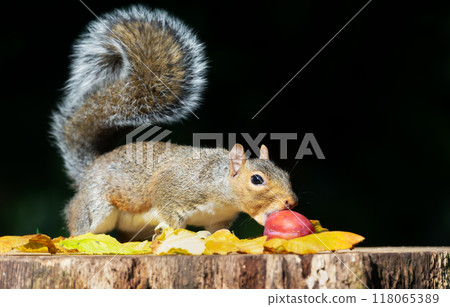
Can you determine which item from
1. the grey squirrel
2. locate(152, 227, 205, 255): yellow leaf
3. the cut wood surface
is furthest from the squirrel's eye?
the cut wood surface

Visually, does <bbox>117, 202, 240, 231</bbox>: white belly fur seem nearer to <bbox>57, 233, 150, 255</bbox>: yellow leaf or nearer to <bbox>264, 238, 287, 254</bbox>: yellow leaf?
<bbox>57, 233, 150, 255</bbox>: yellow leaf

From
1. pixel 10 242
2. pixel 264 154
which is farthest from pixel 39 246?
pixel 264 154

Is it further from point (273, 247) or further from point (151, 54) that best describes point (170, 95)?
point (273, 247)

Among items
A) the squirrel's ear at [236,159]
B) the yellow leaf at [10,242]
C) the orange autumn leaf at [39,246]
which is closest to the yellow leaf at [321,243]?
the squirrel's ear at [236,159]

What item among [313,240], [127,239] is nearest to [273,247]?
[313,240]

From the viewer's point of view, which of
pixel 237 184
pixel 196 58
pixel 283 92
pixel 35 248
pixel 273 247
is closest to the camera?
pixel 273 247

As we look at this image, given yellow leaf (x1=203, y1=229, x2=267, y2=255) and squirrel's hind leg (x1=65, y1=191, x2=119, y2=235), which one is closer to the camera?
yellow leaf (x1=203, y1=229, x2=267, y2=255)

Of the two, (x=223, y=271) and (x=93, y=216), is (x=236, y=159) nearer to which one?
(x=93, y=216)
